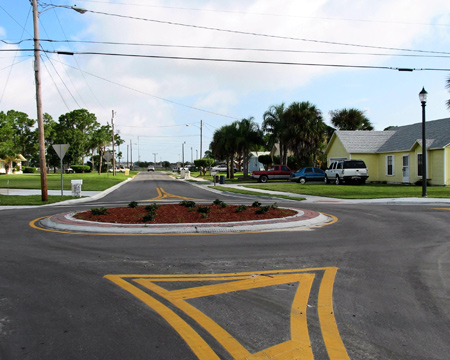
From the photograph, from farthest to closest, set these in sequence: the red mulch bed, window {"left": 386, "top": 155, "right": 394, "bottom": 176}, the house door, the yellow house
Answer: window {"left": 386, "top": 155, "right": 394, "bottom": 176}
the house door
the yellow house
the red mulch bed

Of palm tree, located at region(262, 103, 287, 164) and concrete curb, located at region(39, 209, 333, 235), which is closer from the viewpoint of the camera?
concrete curb, located at region(39, 209, 333, 235)

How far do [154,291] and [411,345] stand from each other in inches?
121

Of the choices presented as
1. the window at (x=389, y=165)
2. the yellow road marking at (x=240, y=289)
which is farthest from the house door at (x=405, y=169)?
the yellow road marking at (x=240, y=289)

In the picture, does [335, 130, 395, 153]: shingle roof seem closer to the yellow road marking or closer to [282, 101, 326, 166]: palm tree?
[282, 101, 326, 166]: palm tree

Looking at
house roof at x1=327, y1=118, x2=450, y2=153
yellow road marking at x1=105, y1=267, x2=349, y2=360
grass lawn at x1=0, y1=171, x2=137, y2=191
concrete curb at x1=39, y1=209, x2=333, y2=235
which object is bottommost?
yellow road marking at x1=105, y1=267, x2=349, y2=360

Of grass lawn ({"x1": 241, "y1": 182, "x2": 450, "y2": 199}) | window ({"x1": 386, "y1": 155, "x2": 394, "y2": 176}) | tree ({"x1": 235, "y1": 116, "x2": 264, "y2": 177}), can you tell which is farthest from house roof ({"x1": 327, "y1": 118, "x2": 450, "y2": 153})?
tree ({"x1": 235, "y1": 116, "x2": 264, "y2": 177})

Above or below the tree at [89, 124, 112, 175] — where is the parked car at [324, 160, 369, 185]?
below

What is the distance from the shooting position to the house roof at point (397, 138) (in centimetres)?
2951

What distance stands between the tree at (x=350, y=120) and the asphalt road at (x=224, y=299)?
41.5m

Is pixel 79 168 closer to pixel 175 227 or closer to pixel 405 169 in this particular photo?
pixel 405 169

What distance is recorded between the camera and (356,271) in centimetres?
625

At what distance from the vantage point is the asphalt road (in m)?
3.62

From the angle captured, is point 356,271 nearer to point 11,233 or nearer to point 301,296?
point 301,296

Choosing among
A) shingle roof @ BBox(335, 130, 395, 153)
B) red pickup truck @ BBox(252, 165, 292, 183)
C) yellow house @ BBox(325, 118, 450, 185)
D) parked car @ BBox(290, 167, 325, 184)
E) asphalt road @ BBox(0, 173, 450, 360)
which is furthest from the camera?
red pickup truck @ BBox(252, 165, 292, 183)
